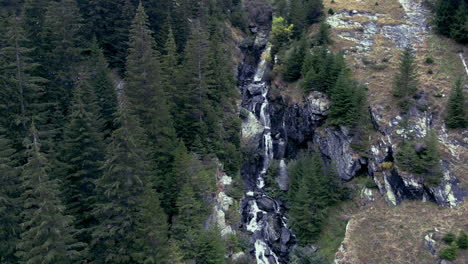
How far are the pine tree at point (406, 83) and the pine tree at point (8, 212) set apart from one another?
135 ft

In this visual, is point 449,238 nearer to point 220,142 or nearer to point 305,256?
point 305,256

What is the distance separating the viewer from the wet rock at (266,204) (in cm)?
4297

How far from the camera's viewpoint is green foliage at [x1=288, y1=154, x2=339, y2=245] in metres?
38.5

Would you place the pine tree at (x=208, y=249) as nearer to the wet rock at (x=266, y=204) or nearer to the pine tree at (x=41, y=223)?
the pine tree at (x=41, y=223)

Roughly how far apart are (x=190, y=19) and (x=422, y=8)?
136ft

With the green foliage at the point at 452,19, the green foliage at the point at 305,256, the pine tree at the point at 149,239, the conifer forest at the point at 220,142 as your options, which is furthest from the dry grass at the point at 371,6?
the pine tree at the point at 149,239

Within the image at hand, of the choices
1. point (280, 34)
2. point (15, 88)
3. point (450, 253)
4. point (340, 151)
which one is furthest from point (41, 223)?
point (280, 34)

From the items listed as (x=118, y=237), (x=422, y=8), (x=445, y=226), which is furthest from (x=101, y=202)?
(x=422, y=8)

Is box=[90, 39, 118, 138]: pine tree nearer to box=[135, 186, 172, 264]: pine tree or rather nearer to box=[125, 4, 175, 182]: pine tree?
box=[125, 4, 175, 182]: pine tree

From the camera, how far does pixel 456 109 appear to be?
3991cm

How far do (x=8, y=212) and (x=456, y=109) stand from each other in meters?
43.8

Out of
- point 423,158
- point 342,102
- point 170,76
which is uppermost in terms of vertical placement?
point 170,76

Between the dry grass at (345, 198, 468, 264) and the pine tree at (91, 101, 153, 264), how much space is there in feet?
72.8

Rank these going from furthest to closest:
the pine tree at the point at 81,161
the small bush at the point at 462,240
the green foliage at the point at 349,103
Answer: the green foliage at the point at 349,103, the small bush at the point at 462,240, the pine tree at the point at 81,161
